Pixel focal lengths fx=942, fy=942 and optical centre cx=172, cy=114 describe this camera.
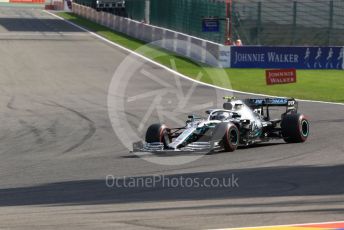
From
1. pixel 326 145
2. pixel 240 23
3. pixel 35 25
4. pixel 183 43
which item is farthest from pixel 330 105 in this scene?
pixel 35 25

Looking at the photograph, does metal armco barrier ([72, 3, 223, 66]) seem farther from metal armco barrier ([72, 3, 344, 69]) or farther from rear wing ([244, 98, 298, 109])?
rear wing ([244, 98, 298, 109])

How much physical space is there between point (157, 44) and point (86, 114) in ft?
88.4

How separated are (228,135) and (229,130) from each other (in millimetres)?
108

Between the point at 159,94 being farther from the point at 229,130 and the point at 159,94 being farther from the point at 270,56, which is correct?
the point at 229,130

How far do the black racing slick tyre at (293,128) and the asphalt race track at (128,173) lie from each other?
30 cm

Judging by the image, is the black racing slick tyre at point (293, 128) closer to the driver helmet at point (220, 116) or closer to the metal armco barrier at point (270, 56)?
the driver helmet at point (220, 116)

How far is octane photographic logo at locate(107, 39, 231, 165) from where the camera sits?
75.4ft

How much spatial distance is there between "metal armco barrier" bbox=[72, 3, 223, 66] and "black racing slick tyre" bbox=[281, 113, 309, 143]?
23639 millimetres

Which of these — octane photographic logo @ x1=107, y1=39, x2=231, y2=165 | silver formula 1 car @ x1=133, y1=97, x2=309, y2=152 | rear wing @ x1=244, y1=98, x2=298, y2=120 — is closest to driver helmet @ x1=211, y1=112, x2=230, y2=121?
silver formula 1 car @ x1=133, y1=97, x2=309, y2=152

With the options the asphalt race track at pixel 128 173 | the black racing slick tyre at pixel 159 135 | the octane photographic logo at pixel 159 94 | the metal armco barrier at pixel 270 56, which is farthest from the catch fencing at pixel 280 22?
the black racing slick tyre at pixel 159 135

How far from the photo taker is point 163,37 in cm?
5212

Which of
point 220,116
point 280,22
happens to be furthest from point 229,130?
point 280,22

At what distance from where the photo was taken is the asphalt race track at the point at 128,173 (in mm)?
10812

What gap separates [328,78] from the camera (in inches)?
1592
